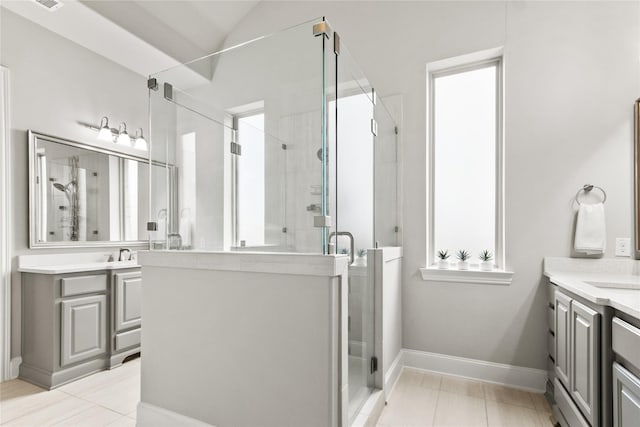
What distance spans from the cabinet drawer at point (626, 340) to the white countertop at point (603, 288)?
6 cm

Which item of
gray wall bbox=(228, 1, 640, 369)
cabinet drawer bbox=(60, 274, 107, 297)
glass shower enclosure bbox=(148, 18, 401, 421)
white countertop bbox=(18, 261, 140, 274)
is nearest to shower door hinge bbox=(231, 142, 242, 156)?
glass shower enclosure bbox=(148, 18, 401, 421)

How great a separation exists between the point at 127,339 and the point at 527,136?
3518 millimetres

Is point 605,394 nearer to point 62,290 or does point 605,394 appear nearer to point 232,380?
point 232,380

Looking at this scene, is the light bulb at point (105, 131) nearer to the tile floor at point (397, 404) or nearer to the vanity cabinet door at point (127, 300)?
the vanity cabinet door at point (127, 300)

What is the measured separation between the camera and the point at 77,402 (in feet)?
6.97

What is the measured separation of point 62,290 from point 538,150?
3539 millimetres

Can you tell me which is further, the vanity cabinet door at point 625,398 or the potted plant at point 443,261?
the potted plant at point 443,261

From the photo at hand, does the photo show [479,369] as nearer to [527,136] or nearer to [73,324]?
[527,136]

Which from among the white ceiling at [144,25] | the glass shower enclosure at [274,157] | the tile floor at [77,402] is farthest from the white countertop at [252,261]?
the white ceiling at [144,25]

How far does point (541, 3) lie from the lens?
2.34 m

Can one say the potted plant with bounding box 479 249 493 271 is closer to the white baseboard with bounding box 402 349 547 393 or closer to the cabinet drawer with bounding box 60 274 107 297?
the white baseboard with bounding box 402 349 547 393

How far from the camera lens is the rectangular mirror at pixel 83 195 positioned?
8.46 feet

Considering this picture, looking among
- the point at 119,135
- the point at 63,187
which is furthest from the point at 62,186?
the point at 119,135

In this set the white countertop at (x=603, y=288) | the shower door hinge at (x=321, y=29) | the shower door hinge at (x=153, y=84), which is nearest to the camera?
the white countertop at (x=603, y=288)
